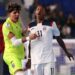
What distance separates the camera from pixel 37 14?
698 centimetres

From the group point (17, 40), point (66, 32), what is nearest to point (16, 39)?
point (17, 40)

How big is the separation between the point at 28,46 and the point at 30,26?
0.31m

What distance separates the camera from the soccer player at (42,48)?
692 cm

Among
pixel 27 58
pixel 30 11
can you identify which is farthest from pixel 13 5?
pixel 30 11

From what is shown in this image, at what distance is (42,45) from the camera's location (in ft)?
22.7

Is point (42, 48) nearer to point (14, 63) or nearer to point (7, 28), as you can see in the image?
point (14, 63)

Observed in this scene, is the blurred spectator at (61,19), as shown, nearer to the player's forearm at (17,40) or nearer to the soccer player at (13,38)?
the soccer player at (13,38)

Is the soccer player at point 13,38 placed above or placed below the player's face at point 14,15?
below

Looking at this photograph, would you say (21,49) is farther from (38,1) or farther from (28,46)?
(38,1)

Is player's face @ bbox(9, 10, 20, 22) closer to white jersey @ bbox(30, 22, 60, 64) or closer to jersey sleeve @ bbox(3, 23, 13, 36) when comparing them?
jersey sleeve @ bbox(3, 23, 13, 36)

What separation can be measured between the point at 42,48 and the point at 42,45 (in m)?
0.04

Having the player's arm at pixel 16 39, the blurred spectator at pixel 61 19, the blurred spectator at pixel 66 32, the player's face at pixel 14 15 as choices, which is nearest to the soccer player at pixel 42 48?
the player's arm at pixel 16 39

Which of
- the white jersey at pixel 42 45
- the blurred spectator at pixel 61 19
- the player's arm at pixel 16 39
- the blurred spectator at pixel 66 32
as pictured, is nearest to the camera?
Answer: the player's arm at pixel 16 39

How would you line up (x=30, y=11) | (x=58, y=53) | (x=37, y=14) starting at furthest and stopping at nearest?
(x=30, y=11) → (x=58, y=53) → (x=37, y=14)
